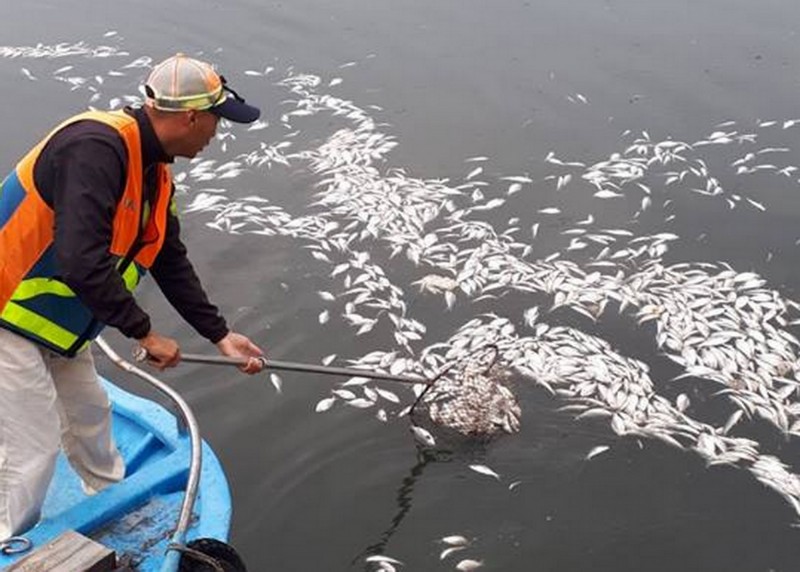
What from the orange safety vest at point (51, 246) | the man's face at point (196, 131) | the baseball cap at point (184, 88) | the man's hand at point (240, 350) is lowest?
the man's hand at point (240, 350)

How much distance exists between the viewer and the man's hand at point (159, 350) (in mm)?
4469

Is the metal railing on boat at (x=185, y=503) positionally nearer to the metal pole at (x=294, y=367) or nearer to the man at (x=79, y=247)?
the metal pole at (x=294, y=367)

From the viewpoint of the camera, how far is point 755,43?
42.4 feet

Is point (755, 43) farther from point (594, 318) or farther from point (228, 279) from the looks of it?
point (228, 279)

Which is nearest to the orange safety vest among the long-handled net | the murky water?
the murky water

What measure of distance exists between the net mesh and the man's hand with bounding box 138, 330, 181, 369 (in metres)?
2.70

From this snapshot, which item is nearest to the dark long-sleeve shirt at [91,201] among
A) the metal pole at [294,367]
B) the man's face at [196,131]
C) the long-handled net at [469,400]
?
the man's face at [196,131]

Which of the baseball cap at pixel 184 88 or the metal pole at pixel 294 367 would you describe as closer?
the baseball cap at pixel 184 88

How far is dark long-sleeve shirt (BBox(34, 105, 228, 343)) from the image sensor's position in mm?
3898

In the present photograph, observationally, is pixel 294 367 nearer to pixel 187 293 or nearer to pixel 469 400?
pixel 187 293

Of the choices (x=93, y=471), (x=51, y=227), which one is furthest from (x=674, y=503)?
(x=51, y=227)

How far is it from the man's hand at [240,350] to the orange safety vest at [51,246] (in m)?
0.75

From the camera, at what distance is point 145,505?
5387mm

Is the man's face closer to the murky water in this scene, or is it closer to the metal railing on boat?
the metal railing on boat
